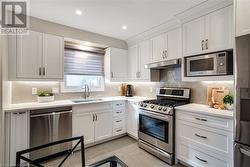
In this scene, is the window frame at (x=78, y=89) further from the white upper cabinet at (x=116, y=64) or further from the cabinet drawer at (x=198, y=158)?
the cabinet drawer at (x=198, y=158)

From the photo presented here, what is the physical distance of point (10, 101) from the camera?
7.98 feet

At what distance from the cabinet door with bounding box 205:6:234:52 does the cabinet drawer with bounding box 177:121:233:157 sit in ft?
3.94

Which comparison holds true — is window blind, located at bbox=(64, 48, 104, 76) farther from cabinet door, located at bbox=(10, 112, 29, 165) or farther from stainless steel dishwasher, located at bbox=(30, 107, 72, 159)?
cabinet door, located at bbox=(10, 112, 29, 165)

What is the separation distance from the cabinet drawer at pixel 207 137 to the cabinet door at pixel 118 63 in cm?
202

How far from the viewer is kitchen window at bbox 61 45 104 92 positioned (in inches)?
126

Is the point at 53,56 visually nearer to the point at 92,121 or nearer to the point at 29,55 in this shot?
the point at 29,55

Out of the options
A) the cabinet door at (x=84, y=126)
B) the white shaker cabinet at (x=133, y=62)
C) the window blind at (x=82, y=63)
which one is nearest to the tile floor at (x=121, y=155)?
the cabinet door at (x=84, y=126)

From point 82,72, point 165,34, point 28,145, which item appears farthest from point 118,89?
point 28,145

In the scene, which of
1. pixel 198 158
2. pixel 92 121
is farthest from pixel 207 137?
pixel 92 121

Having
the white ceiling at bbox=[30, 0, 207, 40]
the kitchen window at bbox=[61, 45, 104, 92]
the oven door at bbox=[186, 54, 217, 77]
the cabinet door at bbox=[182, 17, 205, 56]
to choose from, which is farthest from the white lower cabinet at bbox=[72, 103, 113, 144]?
the cabinet door at bbox=[182, 17, 205, 56]

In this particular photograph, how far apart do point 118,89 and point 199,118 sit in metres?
2.48

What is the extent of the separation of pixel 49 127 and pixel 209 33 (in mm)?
3064

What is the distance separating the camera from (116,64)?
145 inches

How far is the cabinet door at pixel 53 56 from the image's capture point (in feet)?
8.36
